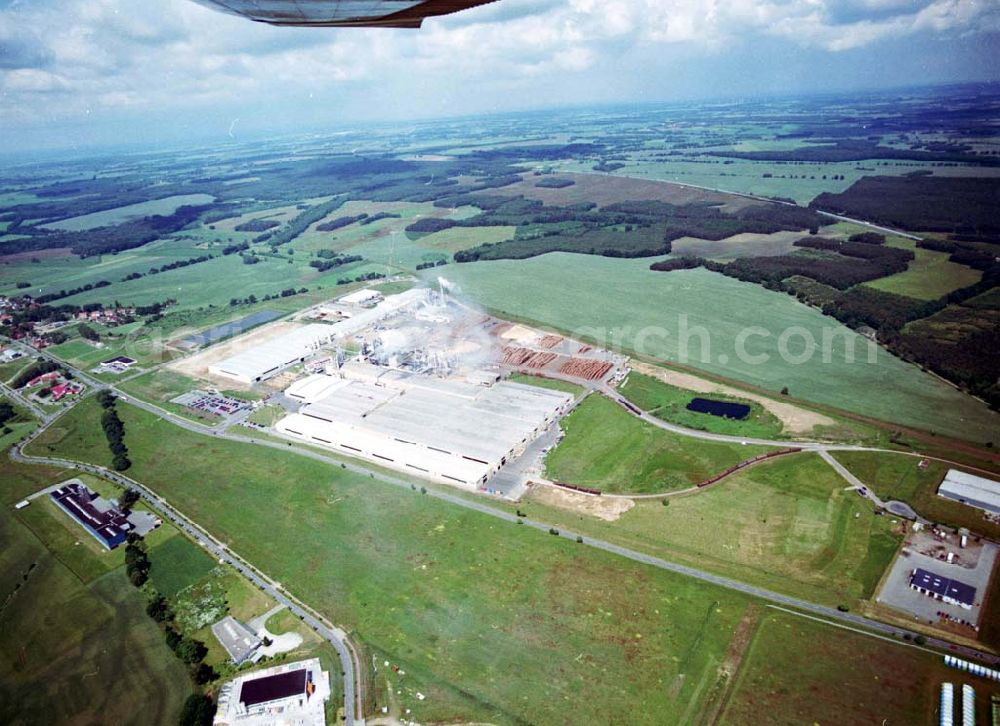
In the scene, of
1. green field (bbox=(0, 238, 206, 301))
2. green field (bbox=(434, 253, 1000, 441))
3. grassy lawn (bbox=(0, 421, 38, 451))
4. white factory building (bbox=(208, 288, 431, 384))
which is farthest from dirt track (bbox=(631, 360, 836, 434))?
green field (bbox=(0, 238, 206, 301))

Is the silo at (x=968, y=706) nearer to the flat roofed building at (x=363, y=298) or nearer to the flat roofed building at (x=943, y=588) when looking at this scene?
the flat roofed building at (x=943, y=588)

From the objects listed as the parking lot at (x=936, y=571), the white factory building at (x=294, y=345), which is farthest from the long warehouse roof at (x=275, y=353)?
the parking lot at (x=936, y=571)

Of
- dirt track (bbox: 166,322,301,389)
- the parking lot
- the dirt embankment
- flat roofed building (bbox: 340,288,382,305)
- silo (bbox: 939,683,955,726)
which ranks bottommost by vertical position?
silo (bbox: 939,683,955,726)

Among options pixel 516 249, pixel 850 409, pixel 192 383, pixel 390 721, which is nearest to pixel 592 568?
pixel 390 721

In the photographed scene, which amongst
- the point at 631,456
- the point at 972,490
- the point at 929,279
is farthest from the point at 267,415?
the point at 929,279

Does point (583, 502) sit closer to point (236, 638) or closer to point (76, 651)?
point (236, 638)

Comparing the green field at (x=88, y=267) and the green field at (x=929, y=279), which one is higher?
the green field at (x=88, y=267)

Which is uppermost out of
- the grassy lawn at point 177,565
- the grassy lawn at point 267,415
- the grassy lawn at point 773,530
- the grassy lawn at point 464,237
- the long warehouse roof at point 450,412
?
the grassy lawn at point 464,237

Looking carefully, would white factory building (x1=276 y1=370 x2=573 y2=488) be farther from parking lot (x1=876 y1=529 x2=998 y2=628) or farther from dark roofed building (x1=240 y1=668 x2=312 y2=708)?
parking lot (x1=876 y1=529 x2=998 y2=628)
